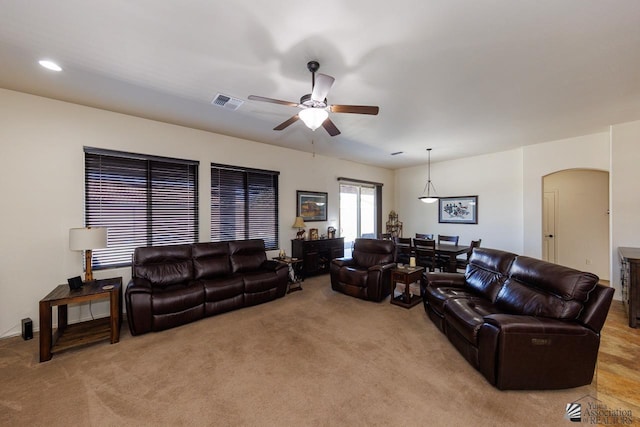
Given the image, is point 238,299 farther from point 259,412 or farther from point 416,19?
point 416,19

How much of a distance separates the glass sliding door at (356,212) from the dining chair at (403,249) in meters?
1.59

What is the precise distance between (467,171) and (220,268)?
6100 mm

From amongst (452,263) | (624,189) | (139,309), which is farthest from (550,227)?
(139,309)

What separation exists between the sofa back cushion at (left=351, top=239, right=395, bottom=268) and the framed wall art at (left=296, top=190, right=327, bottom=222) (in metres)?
1.40

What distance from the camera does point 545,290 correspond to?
2412 mm

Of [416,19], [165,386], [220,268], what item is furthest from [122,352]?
[416,19]

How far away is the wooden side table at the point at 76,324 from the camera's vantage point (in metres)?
2.54

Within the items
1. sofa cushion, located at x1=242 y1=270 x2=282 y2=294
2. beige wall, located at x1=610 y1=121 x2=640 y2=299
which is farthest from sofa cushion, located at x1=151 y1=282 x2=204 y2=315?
beige wall, located at x1=610 y1=121 x2=640 y2=299

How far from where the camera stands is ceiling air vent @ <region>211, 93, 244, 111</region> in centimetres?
311

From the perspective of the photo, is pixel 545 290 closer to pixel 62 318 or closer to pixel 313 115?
pixel 313 115

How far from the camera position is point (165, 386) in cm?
217

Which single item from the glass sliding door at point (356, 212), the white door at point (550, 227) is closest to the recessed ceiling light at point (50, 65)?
the glass sliding door at point (356, 212)

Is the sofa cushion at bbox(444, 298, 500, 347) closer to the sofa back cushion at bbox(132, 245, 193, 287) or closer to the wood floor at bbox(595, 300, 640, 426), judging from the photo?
the wood floor at bbox(595, 300, 640, 426)

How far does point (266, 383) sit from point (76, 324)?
108 inches
